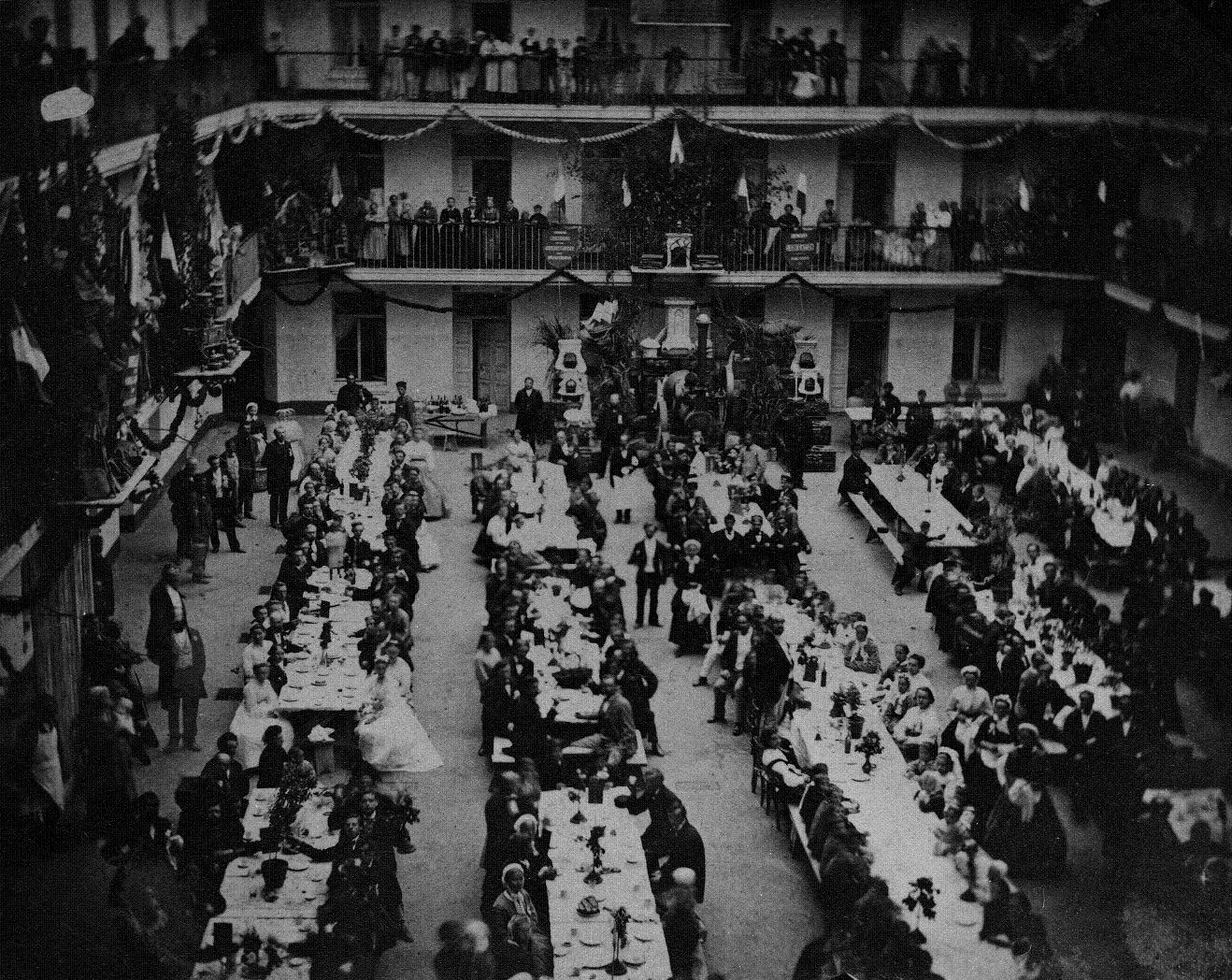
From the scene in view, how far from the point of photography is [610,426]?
20.5m

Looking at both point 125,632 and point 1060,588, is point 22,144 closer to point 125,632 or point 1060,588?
point 125,632

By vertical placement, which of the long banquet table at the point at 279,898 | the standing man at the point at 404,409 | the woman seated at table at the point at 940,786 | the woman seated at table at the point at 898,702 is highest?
the standing man at the point at 404,409

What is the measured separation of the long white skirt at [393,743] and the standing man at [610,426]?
6511mm

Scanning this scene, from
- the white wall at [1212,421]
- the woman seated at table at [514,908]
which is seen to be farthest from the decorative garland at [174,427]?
the white wall at [1212,421]

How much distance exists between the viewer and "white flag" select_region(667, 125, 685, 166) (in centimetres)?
2033

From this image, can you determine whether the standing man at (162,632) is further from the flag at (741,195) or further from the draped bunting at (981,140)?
the draped bunting at (981,140)

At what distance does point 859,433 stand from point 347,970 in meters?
10.4

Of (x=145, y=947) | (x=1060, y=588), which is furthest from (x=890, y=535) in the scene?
(x=145, y=947)

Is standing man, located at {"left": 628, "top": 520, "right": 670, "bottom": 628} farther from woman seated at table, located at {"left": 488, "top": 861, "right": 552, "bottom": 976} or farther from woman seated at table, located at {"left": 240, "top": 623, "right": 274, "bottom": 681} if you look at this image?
woman seated at table, located at {"left": 488, "top": 861, "right": 552, "bottom": 976}

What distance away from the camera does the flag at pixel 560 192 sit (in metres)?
21.0

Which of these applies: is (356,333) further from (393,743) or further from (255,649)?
(393,743)

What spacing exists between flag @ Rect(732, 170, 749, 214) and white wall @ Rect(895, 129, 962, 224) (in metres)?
1.94

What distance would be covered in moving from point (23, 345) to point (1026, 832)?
Result: 8.43 meters

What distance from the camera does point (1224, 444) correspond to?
16.2m
